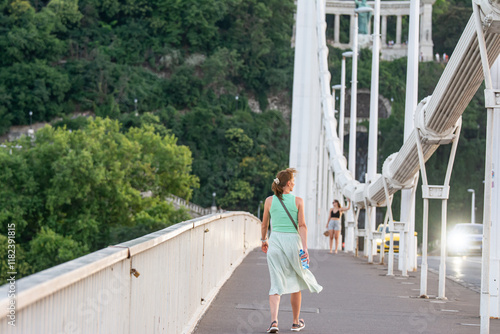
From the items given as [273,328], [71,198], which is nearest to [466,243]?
[273,328]

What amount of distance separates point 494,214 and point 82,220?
4627 cm

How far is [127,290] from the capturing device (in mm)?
4676

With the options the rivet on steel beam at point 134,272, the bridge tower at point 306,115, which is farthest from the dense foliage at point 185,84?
the rivet on steel beam at point 134,272

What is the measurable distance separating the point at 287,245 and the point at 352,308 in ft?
7.35

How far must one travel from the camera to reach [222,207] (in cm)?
8656

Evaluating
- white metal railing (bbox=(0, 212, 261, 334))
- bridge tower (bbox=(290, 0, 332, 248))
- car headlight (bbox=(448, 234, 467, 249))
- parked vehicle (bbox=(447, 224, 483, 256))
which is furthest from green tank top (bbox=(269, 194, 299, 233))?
bridge tower (bbox=(290, 0, 332, 248))

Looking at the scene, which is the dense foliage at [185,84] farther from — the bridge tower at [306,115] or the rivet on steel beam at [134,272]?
the rivet on steel beam at [134,272]

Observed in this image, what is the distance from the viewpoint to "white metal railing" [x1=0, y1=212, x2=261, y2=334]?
10.1 ft

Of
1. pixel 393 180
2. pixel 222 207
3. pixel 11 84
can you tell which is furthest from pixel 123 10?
pixel 393 180

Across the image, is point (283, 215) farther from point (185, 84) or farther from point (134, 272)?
point (185, 84)

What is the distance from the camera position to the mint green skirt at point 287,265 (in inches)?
285

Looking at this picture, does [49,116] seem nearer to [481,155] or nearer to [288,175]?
[481,155]

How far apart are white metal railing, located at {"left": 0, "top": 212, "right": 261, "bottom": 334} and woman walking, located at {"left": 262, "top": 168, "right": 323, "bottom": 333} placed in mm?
660

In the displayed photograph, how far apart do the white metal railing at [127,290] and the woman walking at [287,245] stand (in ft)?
2.17
